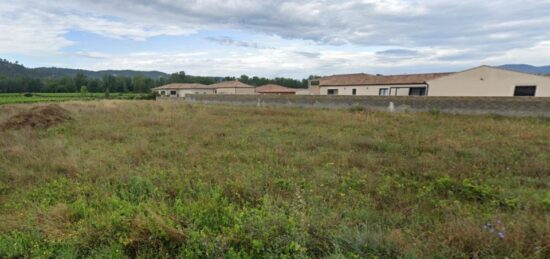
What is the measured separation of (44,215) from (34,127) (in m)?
10.6

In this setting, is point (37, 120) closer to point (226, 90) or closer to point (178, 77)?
point (226, 90)

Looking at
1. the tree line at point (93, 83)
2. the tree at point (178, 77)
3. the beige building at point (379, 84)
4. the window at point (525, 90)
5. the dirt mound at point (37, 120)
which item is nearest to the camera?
the dirt mound at point (37, 120)

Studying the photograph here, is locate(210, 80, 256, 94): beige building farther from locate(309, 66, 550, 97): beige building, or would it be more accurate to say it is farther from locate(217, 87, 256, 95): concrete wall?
locate(309, 66, 550, 97): beige building

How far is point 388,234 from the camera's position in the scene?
2.80 meters

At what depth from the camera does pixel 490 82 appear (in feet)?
70.1

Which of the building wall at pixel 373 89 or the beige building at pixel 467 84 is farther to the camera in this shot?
the building wall at pixel 373 89

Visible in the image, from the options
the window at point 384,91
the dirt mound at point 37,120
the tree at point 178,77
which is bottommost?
the dirt mound at point 37,120

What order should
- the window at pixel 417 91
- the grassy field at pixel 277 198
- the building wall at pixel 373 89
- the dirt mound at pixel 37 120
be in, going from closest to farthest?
the grassy field at pixel 277 198
the dirt mound at pixel 37 120
the window at pixel 417 91
the building wall at pixel 373 89

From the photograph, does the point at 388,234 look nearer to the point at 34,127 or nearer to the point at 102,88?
the point at 34,127

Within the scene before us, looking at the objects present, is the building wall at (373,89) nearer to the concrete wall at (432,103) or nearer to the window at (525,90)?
the window at (525,90)

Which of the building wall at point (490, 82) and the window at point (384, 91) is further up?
the building wall at point (490, 82)

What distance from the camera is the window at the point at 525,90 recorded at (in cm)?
2020

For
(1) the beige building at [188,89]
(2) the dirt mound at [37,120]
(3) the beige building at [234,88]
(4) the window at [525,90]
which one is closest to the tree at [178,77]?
(1) the beige building at [188,89]

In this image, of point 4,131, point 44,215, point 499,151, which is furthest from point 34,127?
point 499,151
